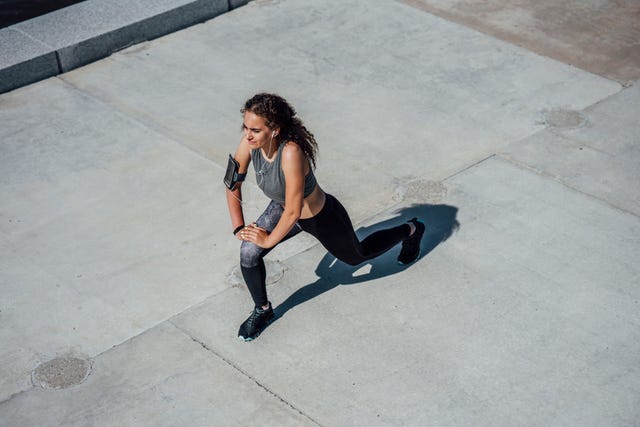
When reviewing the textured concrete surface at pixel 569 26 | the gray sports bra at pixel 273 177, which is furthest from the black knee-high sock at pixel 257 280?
the textured concrete surface at pixel 569 26

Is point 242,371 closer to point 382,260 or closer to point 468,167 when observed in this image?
point 382,260

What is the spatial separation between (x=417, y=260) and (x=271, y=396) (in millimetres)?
1606

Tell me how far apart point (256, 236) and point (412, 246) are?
1.39 m

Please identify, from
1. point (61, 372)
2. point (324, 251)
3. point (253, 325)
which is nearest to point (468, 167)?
point (324, 251)

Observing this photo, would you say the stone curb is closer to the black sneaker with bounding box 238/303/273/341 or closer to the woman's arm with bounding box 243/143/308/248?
the black sneaker with bounding box 238/303/273/341

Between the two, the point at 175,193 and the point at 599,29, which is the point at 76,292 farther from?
the point at 599,29

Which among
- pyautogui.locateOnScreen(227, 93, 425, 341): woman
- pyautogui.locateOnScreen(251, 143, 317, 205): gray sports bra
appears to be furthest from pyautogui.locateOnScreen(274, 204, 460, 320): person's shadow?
pyautogui.locateOnScreen(251, 143, 317, 205): gray sports bra

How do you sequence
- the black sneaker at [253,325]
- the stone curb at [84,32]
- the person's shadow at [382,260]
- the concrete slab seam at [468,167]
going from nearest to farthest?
the black sneaker at [253,325] < the person's shadow at [382,260] < the concrete slab seam at [468,167] < the stone curb at [84,32]

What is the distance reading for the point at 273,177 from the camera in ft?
16.7

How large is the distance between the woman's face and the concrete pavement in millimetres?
1361

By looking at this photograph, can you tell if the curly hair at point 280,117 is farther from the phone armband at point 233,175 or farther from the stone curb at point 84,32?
the stone curb at point 84,32

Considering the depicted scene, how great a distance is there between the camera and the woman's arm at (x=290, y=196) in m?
4.96

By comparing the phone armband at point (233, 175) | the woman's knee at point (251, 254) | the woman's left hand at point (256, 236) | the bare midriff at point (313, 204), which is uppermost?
the phone armband at point (233, 175)

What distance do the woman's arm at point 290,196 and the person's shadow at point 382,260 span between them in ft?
2.75
